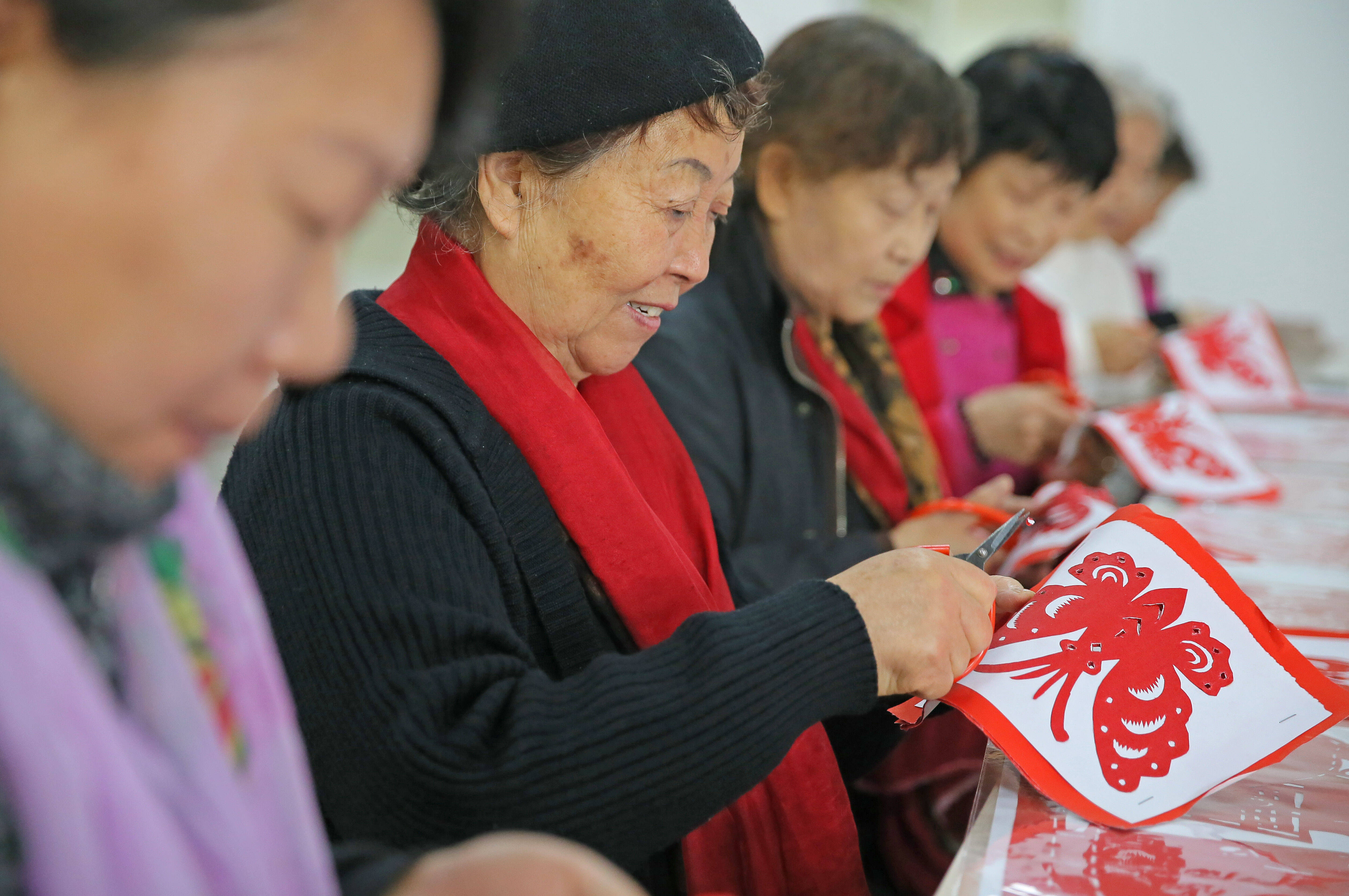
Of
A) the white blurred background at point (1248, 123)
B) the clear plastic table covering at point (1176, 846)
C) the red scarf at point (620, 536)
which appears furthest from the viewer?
the white blurred background at point (1248, 123)

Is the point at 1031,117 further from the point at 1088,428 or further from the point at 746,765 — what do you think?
the point at 746,765

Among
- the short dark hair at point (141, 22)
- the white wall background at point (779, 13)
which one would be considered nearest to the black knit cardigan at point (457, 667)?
the short dark hair at point (141, 22)

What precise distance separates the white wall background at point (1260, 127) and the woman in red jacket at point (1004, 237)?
344cm

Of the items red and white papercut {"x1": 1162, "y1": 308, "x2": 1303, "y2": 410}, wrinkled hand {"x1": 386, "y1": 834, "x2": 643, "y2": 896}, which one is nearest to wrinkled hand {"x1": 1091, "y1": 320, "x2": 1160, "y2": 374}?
red and white papercut {"x1": 1162, "y1": 308, "x2": 1303, "y2": 410}

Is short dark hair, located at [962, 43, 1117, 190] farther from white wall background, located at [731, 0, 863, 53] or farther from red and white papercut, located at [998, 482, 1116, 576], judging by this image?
red and white papercut, located at [998, 482, 1116, 576]

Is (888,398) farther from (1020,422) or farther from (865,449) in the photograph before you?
(1020,422)

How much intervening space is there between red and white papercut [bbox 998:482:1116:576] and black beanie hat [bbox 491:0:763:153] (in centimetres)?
76

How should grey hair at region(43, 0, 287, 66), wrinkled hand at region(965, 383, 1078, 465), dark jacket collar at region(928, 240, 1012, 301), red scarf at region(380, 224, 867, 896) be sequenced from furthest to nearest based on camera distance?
1. dark jacket collar at region(928, 240, 1012, 301)
2. wrinkled hand at region(965, 383, 1078, 465)
3. red scarf at region(380, 224, 867, 896)
4. grey hair at region(43, 0, 287, 66)

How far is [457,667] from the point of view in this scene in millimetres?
767

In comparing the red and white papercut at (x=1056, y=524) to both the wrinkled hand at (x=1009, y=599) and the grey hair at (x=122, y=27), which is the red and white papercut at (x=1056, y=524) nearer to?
the wrinkled hand at (x=1009, y=599)

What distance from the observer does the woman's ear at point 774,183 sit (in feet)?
5.43

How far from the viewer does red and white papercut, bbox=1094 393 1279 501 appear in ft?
6.13

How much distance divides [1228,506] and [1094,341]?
1742mm

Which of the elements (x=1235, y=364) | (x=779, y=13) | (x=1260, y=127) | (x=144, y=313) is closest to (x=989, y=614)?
(x=144, y=313)
